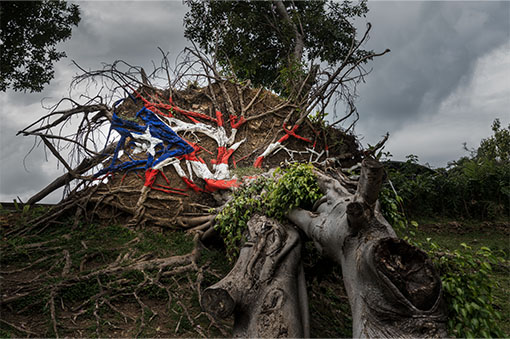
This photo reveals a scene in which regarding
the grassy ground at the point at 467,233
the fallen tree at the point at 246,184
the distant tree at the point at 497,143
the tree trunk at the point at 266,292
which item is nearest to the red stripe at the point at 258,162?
the fallen tree at the point at 246,184

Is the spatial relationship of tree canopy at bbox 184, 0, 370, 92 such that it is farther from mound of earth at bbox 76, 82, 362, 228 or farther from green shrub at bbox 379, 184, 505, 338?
green shrub at bbox 379, 184, 505, 338

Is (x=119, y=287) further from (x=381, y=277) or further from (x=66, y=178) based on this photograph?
(x=66, y=178)

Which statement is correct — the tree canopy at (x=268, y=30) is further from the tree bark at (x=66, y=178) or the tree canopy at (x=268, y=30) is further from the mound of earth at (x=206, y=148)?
the tree bark at (x=66, y=178)

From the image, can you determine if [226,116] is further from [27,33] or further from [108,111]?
[27,33]

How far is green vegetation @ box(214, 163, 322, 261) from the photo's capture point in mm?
4083

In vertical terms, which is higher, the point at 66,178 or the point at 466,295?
the point at 66,178

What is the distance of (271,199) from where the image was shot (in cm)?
447

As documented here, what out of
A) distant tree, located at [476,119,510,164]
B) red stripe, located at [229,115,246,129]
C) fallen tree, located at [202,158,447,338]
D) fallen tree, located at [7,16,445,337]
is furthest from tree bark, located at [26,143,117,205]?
distant tree, located at [476,119,510,164]

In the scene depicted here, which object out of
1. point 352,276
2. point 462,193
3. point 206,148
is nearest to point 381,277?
point 352,276

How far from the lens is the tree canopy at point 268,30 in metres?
12.9

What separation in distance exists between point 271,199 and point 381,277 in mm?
2344

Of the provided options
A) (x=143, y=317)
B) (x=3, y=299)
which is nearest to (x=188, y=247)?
(x=143, y=317)

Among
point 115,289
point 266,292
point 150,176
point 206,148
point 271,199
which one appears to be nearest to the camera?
point 266,292

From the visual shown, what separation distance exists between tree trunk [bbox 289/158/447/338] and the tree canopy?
34.6 feet
